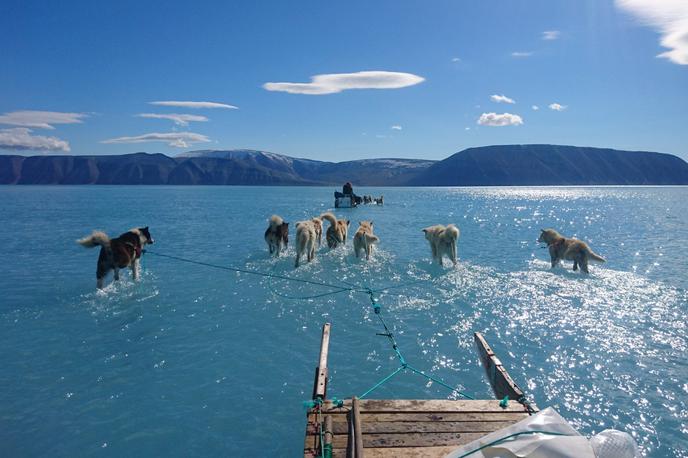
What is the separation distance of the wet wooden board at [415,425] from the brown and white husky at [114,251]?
36.7ft

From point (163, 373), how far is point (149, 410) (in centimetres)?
126

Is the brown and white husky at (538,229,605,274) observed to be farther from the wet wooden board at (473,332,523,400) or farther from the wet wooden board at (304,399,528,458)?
the wet wooden board at (304,399,528,458)

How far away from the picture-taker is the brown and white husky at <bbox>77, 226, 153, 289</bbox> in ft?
43.4

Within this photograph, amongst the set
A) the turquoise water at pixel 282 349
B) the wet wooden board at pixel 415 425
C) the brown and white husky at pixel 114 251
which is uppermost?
the brown and white husky at pixel 114 251

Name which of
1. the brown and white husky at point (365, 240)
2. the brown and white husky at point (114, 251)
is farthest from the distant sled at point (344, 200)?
the brown and white husky at point (114, 251)

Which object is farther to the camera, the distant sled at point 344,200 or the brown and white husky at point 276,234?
the distant sled at point 344,200

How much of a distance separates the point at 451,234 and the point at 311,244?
5879 millimetres

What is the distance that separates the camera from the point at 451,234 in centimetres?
1622

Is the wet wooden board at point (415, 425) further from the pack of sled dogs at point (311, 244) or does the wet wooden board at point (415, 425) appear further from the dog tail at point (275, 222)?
the dog tail at point (275, 222)

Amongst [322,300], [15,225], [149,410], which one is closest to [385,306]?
[322,300]

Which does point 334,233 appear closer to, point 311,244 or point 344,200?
point 311,244

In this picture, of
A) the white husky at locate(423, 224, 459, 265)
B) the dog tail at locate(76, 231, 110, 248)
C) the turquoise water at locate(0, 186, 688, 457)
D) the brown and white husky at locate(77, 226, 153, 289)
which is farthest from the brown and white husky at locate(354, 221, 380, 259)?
the dog tail at locate(76, 231, 110, 248)

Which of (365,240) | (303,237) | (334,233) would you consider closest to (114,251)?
(303,237)

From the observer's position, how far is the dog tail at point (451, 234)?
52.9ft
